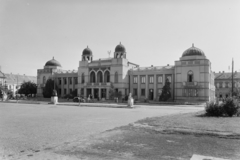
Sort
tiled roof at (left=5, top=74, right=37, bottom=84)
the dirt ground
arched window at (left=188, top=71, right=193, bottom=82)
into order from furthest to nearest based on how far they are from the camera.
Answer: tiled roof at (left=5, top=74, right=37, bottom=84)
arched window at (left=188, top=71, right=193, bottom=82)
the dirt ground

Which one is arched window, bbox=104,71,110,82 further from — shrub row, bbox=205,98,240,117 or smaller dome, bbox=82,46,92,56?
shrub row, bbox=205,98,240,117

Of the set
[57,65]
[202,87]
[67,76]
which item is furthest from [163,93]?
[57,65]

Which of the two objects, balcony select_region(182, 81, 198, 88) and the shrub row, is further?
balcony select_region(182, 81, 198, 88)

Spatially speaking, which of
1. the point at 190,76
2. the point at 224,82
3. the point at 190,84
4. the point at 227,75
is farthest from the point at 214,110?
the point at 227,75

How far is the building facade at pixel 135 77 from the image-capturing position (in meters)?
43.7

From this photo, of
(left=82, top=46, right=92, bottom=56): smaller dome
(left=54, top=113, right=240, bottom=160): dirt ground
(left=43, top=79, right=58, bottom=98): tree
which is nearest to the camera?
(left=54, top=113, right=240, bottom=160): dirt ground

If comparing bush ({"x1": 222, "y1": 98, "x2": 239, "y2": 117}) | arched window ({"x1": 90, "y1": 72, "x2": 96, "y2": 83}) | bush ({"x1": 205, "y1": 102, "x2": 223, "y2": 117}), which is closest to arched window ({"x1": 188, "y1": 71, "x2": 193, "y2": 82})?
arched window ({"x1": 90, "y1": 72, "x2": 96, "y2": 83})

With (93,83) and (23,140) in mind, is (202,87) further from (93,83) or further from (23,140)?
(23,140)

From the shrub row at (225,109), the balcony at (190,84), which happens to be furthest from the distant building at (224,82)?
the shrub row at (225,109)

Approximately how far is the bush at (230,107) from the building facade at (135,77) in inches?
1032

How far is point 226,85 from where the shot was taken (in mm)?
77750

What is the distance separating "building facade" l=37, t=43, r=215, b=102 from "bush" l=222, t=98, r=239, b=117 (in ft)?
86.0

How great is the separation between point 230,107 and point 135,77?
36.3 metres

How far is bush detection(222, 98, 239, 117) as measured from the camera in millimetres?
17359
